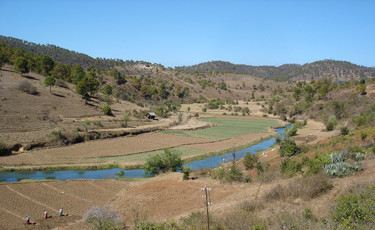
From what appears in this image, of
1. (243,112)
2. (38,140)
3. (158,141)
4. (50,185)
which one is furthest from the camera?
(243,112)

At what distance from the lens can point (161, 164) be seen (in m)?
36.8

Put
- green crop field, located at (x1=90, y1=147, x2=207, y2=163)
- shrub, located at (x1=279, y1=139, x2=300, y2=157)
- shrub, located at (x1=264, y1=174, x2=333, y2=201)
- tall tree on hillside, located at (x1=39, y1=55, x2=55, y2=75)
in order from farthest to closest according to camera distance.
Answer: tall tree on hillside, located at (x1=39, y1=55, x2=55, y2=75) → green crop field, located at (x1=90, y1=147, x2=207, y2=163) → shrub, located at (x1=279, y1=139, x2=300, y2=157) → shrub, located at (x1=264, y1=174, x2=333, y2=201)

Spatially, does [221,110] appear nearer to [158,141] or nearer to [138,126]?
[138,126]

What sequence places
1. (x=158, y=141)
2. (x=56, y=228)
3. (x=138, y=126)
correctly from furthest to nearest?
1. (x=138, y=126)
2. (x=158, y=141)
3. (x=56, y=228)

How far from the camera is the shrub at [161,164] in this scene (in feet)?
118

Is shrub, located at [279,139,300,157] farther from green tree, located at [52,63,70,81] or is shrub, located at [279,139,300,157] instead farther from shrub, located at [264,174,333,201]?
green tree, located at [52,63,70,81]

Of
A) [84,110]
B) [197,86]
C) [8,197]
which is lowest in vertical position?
[8,197]

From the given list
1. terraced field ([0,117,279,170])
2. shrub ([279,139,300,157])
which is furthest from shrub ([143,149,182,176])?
shrub ([279,139,300,157])

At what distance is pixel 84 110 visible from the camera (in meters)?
A: 70.2

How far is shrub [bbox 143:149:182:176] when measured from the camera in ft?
118

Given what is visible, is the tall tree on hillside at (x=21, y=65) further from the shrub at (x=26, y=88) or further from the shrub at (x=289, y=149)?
the shrub at (x=289, y=149)

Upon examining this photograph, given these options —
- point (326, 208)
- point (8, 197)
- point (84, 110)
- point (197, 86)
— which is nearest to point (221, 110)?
point (197, 86)

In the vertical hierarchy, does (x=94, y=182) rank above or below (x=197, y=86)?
below

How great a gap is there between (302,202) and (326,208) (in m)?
1.69
